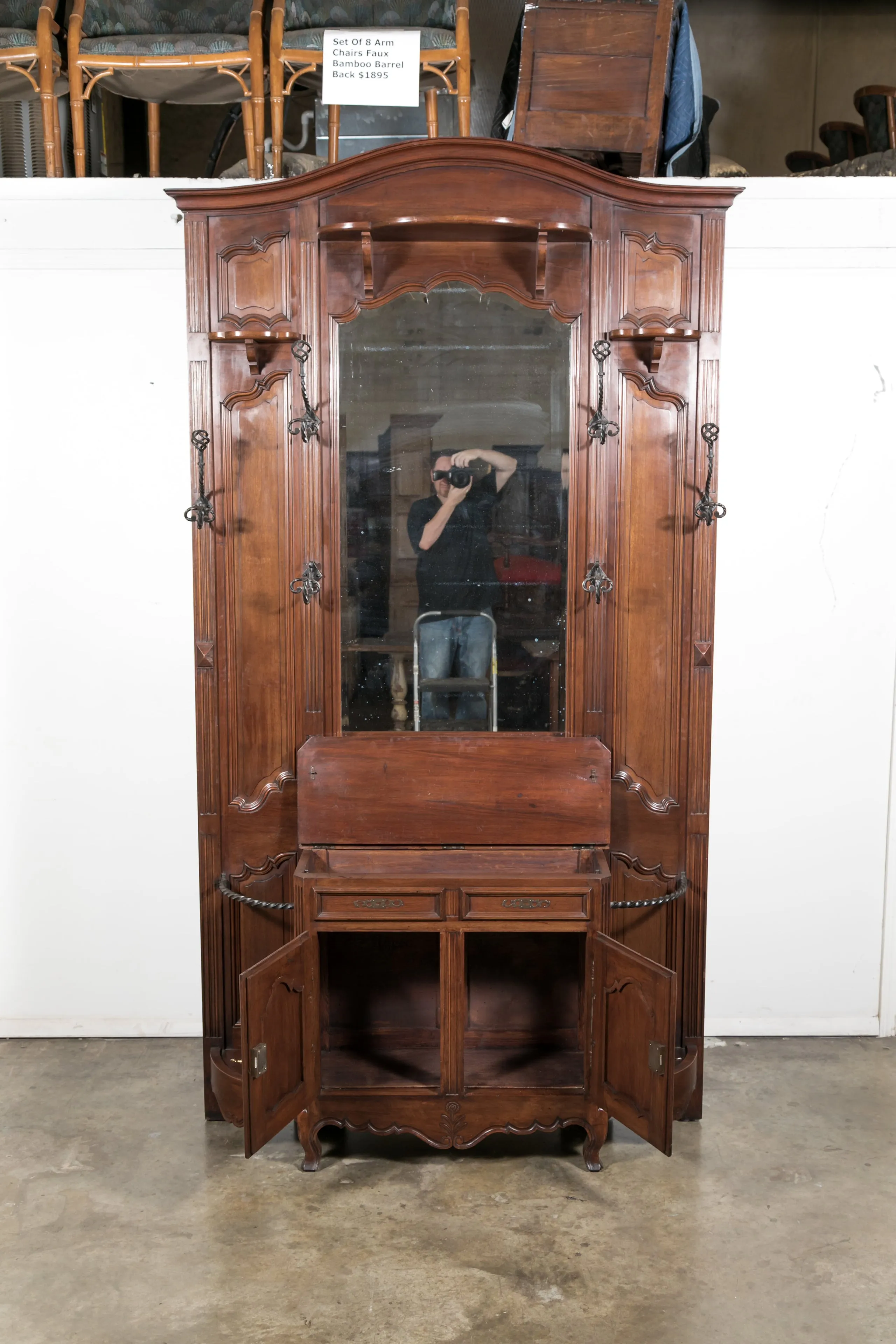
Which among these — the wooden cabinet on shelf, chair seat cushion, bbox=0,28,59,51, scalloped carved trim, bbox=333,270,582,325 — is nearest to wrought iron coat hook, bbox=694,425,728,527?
the wooden cabinet on shelf

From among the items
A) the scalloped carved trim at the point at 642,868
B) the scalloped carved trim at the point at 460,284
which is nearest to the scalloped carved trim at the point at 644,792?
the scalloped carved trim at the point at 642,868

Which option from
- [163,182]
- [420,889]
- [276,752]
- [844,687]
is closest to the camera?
[420,889]

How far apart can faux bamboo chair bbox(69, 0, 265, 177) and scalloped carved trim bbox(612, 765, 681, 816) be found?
223 cm

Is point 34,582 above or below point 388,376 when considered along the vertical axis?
below

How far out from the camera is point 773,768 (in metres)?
3.82

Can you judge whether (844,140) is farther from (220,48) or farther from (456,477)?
Result: (456,477)

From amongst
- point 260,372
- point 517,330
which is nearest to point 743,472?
point 517,330

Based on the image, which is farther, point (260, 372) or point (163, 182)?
point (163, 182)

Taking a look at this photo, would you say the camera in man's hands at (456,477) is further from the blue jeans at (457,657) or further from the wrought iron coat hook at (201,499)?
the wrought iron coat hook at (201,499)

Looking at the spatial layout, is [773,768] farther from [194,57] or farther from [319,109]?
[194,57]

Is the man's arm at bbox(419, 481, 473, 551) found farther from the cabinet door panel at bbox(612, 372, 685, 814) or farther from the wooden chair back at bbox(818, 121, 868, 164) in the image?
the wooden chair back at bbox(818, 121, 868, 164)

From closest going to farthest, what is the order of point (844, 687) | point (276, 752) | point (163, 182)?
point (276, 752)
point (163, 182)
point (844, 687)

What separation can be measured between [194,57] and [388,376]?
4.85 ft

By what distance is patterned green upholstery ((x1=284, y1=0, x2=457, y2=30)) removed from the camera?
3.57 meters
